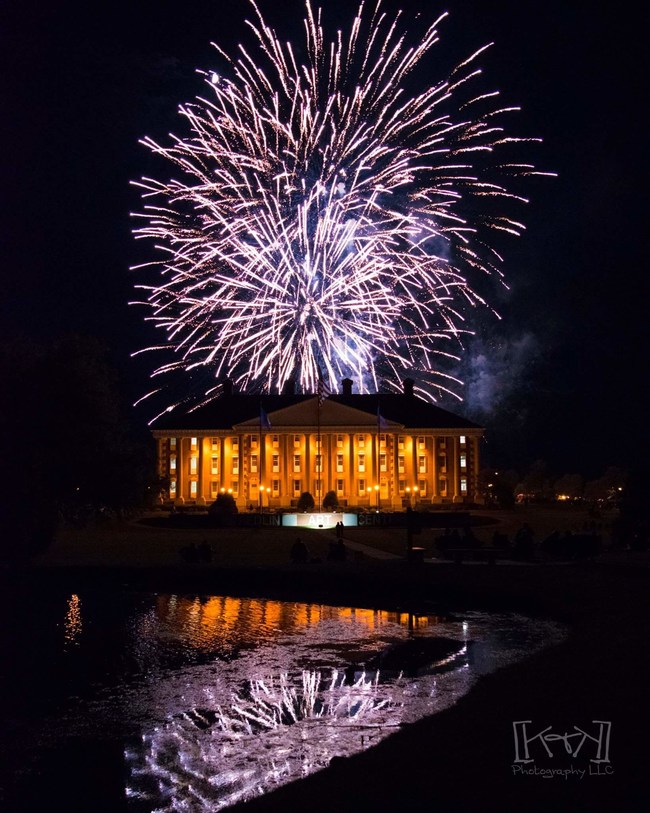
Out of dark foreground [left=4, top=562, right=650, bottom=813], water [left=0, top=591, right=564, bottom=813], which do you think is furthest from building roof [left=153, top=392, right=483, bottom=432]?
dark foreground [left=4, top=562, right=650, bottom=813]

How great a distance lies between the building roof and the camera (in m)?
82.6

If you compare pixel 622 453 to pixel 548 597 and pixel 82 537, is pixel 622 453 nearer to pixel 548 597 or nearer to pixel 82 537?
pixel 82 537

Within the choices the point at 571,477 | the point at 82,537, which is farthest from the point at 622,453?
the point at 82,537

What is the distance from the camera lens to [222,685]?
1241 cm


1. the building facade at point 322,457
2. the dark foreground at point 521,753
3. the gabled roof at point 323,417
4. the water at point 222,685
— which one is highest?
the gabled roof at point 323,417

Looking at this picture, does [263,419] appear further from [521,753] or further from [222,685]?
[521,753]

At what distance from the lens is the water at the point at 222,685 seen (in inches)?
343

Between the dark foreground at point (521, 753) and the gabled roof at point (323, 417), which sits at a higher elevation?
the gabled roof at point (323, 417)

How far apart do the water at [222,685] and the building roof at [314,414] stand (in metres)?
61.0
